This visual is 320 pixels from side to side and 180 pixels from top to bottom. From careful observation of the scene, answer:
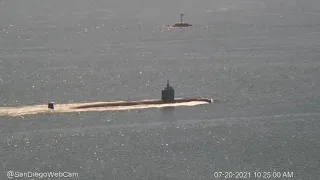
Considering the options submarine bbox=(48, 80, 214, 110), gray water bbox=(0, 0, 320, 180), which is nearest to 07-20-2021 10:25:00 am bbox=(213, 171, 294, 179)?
gray water bbox=(0, 0, 320, 180)

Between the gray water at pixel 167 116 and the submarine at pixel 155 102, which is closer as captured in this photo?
the gray water at pixel 167 116

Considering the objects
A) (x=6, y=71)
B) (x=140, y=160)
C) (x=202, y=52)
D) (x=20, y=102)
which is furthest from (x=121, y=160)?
(x=202, y=52)

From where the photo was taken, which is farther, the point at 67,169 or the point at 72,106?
the point at 72,106

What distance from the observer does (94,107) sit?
9069cm

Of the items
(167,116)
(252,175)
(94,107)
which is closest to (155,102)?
(167,116)

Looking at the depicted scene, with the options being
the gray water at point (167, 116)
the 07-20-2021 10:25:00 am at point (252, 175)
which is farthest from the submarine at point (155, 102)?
the 07-20-2021 10:25:00 am at point (252, 175)

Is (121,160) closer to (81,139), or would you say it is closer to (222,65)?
(81,139)

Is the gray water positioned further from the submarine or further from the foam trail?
the submarine

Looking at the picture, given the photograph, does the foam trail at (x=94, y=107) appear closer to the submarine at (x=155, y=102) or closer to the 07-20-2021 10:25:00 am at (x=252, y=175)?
the submarine at (x=155, y=102)

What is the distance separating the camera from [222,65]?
459 feet

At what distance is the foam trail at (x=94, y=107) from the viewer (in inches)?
3403

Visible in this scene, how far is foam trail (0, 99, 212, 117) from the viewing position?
86438 millimetres

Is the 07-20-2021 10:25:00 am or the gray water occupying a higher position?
the gray water

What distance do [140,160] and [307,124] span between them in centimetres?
2441
